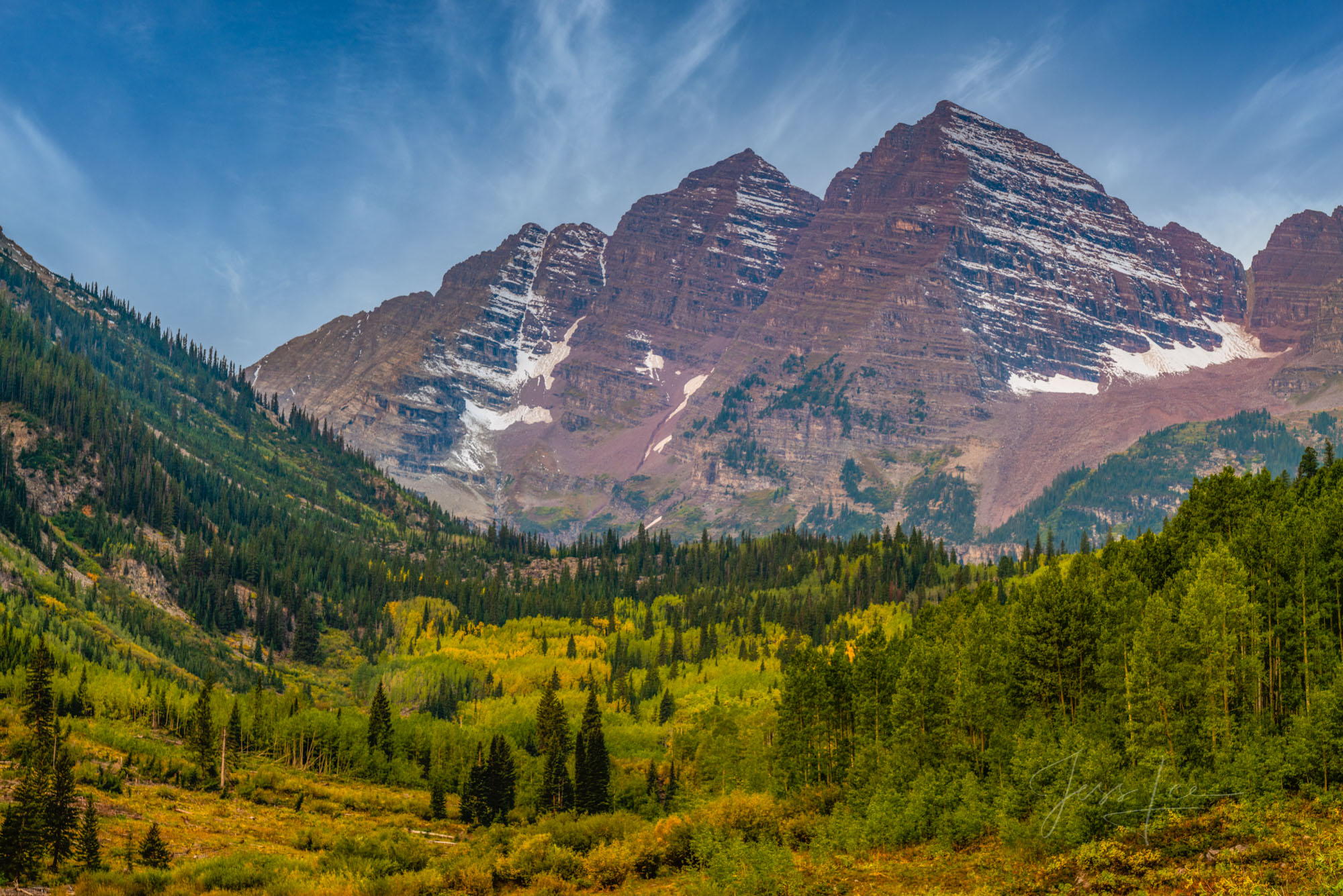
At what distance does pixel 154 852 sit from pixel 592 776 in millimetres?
54863

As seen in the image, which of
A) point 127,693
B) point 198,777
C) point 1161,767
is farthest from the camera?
point 127,693

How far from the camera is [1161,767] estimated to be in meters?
56.6

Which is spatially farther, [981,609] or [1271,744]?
[981,609]

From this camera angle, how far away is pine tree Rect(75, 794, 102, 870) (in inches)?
2411

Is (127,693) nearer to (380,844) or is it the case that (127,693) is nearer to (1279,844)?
(380,844)

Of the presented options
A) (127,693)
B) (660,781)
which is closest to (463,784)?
(660,781)

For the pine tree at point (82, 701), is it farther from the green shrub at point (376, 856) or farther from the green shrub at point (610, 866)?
the green shrub at point (610, 866)

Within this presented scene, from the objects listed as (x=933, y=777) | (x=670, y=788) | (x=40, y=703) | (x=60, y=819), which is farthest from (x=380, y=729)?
(x=933, y=777)

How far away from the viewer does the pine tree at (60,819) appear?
2397 inches

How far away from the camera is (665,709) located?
194 meters

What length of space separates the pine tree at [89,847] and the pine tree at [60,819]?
53cm

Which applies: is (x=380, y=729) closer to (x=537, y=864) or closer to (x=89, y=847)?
(x=537, y=864)

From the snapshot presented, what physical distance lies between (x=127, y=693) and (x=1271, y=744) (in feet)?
435

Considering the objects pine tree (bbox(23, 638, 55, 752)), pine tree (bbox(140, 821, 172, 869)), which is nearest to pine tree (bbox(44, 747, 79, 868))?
pine tree (bbox(140, 821, 172, 869))
